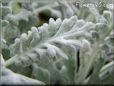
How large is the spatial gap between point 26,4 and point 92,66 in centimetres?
71

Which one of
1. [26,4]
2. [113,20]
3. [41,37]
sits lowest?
[26,4]

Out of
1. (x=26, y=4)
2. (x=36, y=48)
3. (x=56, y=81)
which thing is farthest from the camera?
(x=26, y=4)

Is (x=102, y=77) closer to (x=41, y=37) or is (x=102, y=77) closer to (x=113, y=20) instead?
(x=113, y=20)

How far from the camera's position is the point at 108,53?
0.74 meters

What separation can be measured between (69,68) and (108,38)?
0.12 metres

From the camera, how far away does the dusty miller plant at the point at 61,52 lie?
66 cm

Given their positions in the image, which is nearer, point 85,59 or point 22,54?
point 85,59

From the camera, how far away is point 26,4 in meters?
1.37

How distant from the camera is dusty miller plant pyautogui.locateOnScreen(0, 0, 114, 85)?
2.17 feet

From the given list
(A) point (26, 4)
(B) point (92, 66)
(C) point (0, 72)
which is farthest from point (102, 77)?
(A) point (26, 4)

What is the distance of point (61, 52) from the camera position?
30.2 inches

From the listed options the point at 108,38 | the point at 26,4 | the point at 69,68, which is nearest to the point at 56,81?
the point at 69,68

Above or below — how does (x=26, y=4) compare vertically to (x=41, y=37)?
below

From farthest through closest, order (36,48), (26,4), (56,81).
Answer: (26,4) → (36,48) → (56,81)
